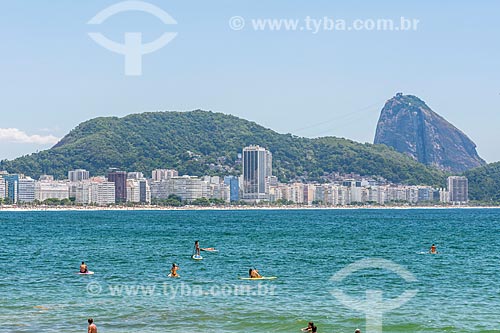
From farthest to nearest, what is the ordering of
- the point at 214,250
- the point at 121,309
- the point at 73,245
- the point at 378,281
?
1. the point at 73,245
2. the point at 214,250
3. the point at 378,281
4. the point at 121,309

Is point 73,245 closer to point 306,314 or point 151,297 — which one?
point 151,297

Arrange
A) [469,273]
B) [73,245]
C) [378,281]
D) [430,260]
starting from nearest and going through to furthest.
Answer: [378,281] < [469,273] < [430,260] < [73,245]

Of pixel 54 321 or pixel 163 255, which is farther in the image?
pixel 163 255

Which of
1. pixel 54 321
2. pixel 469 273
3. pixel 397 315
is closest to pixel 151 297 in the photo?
pixel 54 321

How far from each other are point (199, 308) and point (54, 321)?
7.13 m

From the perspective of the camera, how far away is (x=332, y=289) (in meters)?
46.2

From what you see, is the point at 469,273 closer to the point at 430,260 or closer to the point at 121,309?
the point at 430,260

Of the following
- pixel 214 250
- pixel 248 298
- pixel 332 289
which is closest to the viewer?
pixel 248 298

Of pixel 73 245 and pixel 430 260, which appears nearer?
pixel 430 260

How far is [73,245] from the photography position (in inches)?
3479

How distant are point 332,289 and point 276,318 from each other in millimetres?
10121

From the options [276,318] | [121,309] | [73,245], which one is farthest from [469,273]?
[73,245]

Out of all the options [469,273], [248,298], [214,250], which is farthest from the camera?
[214,250]

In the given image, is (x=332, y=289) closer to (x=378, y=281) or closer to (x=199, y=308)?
(x=378, y=281)
